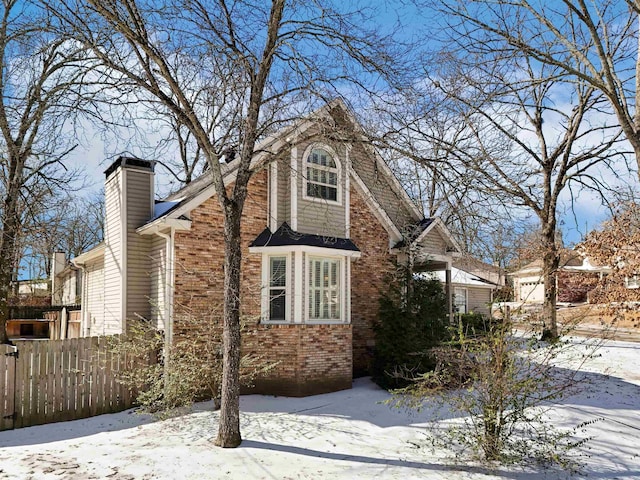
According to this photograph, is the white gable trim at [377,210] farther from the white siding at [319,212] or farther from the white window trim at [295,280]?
the white window trim at [295,280]

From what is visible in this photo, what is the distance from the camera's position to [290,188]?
12.4m

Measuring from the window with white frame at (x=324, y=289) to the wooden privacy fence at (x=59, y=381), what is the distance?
416cm

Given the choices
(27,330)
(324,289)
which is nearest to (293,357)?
(324,289)

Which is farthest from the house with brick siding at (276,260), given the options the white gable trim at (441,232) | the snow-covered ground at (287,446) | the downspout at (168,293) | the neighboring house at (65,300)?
the neighboring house at (65,300)

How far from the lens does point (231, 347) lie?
7594 mm

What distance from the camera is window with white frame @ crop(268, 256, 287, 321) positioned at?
11750mm

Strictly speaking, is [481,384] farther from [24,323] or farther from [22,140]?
[24,323]

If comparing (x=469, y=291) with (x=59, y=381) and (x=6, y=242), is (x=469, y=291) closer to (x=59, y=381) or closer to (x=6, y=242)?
(x=6, y=242)

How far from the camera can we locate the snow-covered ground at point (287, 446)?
22.0ft

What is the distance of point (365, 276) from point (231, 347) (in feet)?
22.9

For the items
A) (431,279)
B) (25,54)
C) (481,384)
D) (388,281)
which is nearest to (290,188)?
(388,281)

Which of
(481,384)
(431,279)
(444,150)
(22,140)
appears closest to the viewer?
(481,384)

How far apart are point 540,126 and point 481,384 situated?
15.6m

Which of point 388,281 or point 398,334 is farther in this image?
point 388,281
